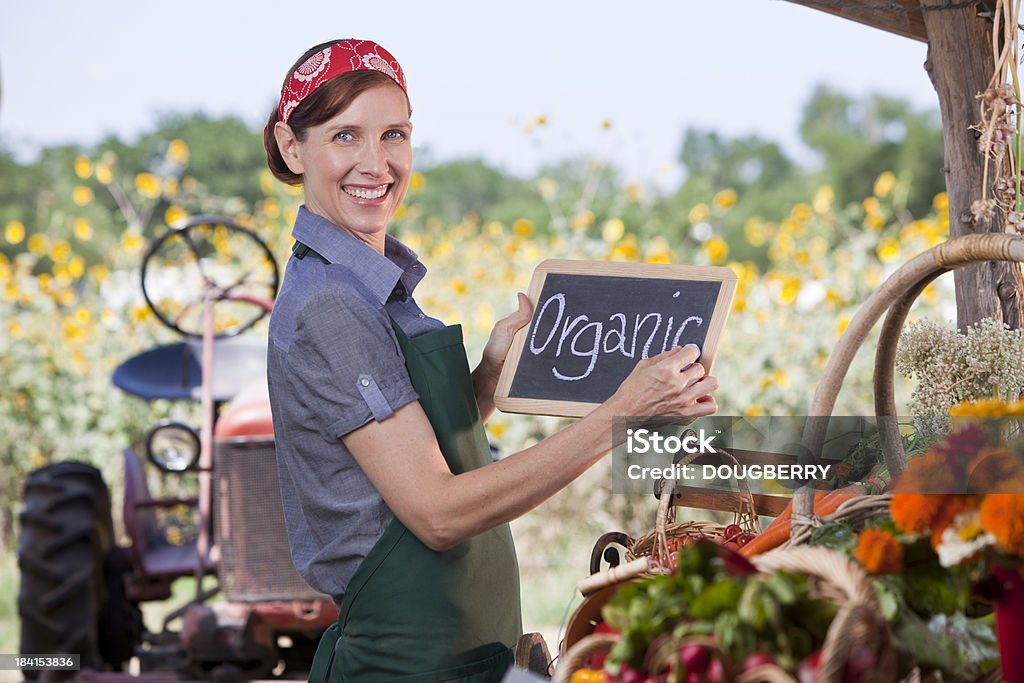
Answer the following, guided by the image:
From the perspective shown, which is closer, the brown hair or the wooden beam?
the brown hair

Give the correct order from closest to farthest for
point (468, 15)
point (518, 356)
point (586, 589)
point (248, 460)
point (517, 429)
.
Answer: point (586, 589), point (518, 356), point (248, 460), point (517, 429), point (468, 15)

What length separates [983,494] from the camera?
1188mm

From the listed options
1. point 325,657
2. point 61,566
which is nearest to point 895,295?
point 325,657

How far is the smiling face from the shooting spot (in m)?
1.76

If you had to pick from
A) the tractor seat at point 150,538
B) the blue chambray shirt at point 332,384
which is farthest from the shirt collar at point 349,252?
the tractor seat at point 150,538

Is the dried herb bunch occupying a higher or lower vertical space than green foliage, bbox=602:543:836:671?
higher

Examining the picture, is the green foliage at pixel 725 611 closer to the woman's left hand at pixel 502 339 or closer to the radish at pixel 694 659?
the radish at pixel 694 659

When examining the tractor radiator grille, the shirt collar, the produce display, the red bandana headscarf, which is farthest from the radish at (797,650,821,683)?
the tractor radiator grille

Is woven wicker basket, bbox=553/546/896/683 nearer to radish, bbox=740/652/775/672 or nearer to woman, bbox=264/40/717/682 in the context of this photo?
radish, bbox=740/652/775/672

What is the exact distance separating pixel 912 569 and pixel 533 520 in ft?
13.8

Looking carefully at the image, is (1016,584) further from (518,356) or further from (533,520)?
(533,520)

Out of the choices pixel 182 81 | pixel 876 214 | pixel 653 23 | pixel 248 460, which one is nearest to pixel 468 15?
pixel 653 23

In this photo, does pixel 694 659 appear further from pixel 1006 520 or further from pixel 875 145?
pixel 875 145

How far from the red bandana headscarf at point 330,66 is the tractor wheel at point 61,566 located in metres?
2.58
